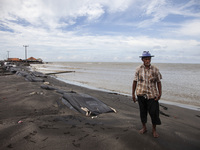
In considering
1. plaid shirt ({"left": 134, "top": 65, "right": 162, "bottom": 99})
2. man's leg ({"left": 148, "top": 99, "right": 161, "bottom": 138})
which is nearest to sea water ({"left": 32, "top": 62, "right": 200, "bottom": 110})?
man's leg ({"left": 148, "top": 99, "right": 161, "bottom": 138})

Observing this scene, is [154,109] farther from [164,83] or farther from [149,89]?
[164,83]

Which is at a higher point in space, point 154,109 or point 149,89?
point 149,89

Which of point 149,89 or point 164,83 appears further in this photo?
point 164,83

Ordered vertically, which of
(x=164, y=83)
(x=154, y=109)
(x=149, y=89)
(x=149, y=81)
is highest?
(x=149, y=81)

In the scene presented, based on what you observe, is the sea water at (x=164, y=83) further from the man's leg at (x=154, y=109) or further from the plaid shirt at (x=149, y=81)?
the plaid shirt at (x=149, y=81)

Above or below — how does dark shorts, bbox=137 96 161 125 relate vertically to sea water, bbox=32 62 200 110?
above

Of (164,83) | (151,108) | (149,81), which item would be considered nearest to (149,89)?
(149,81)

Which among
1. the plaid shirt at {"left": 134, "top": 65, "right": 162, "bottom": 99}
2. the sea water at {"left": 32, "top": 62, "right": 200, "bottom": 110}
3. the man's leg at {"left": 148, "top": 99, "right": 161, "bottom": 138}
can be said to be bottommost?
the sea water at {"left": 32, "top": 62, "right": 200, "bottom": 110}

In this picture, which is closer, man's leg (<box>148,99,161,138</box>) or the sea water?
man's leg (<box>148,99,161,138</box>)

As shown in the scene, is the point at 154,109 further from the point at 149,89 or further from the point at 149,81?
the point at 149,81

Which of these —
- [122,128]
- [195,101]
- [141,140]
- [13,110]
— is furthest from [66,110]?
[195,101]

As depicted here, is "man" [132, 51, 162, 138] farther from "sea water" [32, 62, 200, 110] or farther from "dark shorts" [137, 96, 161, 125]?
"sea water" [32, 62, 200, 110]

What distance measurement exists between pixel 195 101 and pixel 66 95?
283 inches

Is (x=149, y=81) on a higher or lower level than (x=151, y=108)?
higher
